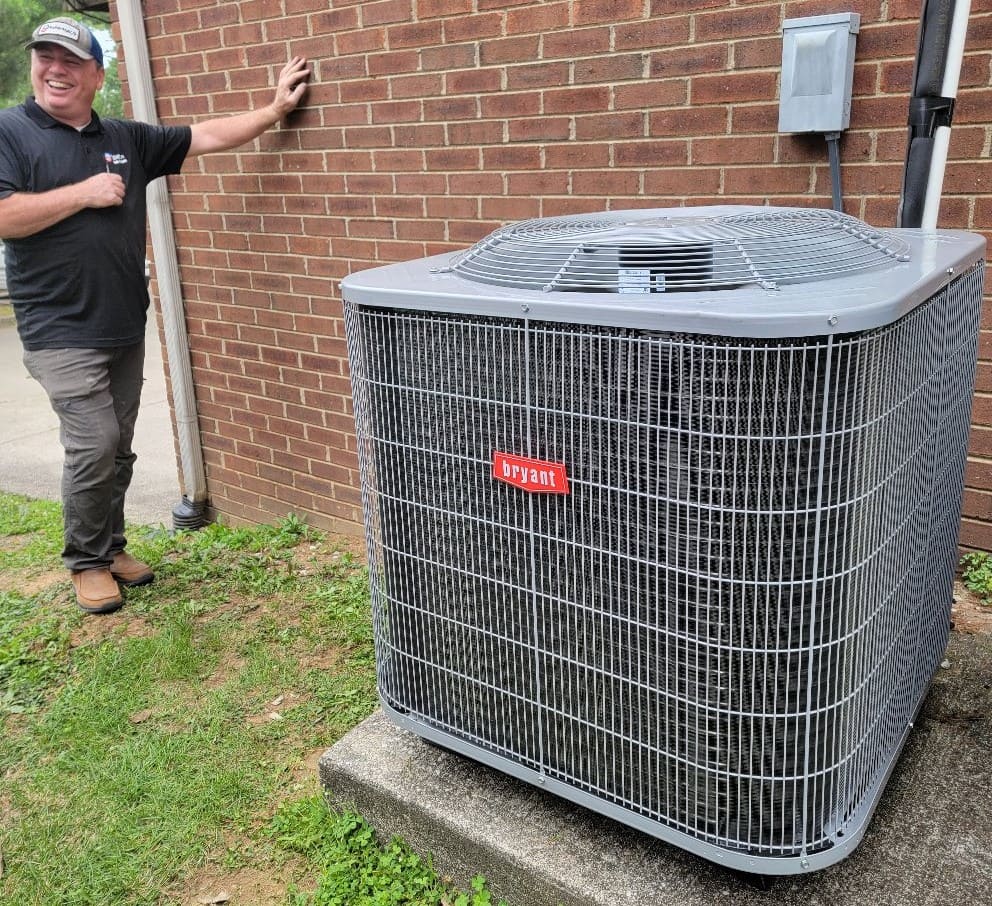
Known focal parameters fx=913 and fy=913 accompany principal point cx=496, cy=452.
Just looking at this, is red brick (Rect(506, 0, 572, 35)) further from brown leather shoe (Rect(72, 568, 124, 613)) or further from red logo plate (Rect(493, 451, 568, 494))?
brown leather shoe (Rect(72, 568, 124, 613))

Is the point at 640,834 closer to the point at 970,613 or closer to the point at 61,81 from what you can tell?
the point at 970,613

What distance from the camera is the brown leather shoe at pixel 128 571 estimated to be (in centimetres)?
406

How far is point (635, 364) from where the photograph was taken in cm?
158

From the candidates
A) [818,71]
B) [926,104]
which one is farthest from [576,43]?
[926,104]

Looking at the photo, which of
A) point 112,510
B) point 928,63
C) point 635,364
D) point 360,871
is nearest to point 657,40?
point 928,63

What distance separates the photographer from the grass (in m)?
2.30

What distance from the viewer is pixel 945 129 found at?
95.3 inches

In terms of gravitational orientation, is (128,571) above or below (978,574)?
below

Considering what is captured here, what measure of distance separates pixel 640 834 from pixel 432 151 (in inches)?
105

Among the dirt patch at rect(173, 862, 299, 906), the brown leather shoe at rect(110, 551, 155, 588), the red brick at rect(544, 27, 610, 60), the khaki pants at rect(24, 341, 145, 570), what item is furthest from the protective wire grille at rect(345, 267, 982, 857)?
the brown leather shoe at rect(110, 551, 155, 588)

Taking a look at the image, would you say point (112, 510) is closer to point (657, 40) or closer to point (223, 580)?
point (223, 580)

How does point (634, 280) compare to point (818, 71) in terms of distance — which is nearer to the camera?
point (634, 280)

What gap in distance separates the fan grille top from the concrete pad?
3.77 feet

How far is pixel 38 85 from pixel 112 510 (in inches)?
69.8
